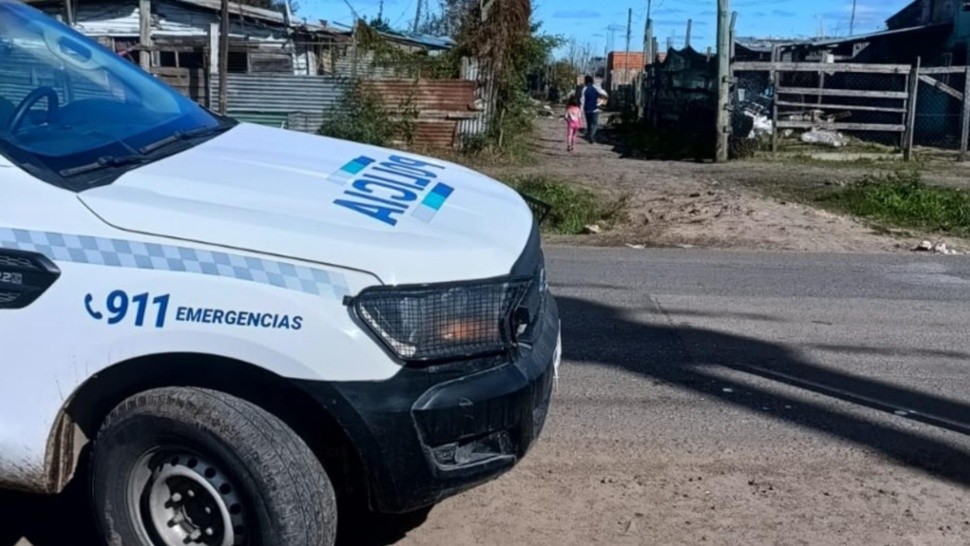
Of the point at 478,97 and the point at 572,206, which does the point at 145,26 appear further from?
the point at 572,206

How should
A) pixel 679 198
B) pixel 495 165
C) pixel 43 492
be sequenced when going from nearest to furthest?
pixel 43 492 < pixel 679 198 < pixel 495 165

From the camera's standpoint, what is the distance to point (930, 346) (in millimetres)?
7156

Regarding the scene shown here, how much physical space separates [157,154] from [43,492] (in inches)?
45.9

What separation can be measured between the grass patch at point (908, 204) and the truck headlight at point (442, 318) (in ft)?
33.6

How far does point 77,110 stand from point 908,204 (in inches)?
459

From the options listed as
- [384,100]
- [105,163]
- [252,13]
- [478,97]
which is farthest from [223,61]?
[105,163]

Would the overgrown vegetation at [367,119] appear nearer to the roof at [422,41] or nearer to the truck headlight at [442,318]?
the roof at [422,41]

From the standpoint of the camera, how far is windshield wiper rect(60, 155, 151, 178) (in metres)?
3.49

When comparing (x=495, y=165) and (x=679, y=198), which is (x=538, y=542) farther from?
(x=495, y=165)

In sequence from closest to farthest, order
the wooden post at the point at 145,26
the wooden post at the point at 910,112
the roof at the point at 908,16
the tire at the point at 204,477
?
the tire at the point at 204,477 < the wooden post at the point at 910,112 < the wooden post at the point at 145,26 < the roof at the point at 908,16

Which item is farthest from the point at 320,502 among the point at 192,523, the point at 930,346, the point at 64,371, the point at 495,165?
the point at 495,165

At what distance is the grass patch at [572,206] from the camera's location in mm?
12625

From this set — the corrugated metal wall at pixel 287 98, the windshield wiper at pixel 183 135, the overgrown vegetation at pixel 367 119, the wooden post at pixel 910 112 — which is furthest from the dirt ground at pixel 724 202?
the windshield wiper at pixel 183 135

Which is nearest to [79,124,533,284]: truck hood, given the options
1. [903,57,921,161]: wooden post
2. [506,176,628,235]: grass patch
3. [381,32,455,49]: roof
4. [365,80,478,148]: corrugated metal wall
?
[506,176,628,235]: grass patch
